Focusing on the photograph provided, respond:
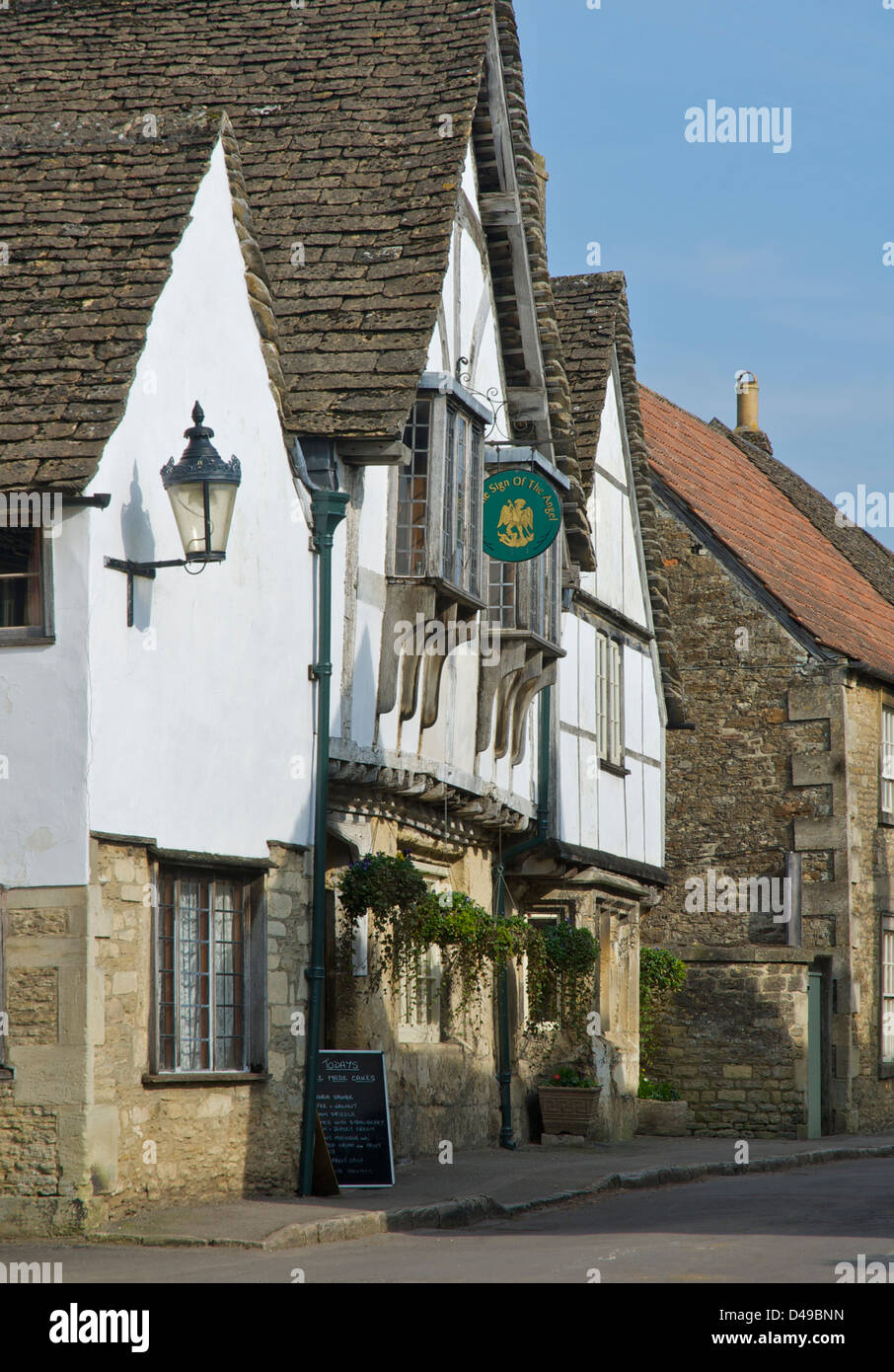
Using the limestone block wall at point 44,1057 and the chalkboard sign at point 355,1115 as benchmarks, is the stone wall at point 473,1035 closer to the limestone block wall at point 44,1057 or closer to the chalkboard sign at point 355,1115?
the chalkboard sign at point 355,1115

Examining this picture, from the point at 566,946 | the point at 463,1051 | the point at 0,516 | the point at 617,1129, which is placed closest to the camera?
the point at 0,516

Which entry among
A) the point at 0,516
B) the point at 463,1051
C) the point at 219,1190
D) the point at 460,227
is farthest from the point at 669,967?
the point at 0,516

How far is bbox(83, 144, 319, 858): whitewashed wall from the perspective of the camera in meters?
10.9

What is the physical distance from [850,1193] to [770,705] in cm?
1103

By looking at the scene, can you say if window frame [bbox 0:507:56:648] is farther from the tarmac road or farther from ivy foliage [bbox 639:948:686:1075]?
ivy foliage [bbox 639:948:686:1075]

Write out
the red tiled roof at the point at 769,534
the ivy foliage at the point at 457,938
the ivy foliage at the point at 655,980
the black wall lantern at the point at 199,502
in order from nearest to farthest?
the black wall lantern at the point at 199,502 → the ivy foliage at the point at 457,938 → the ivy foliage at the point at 655,980 → the red tiled roof at the point at 769,534

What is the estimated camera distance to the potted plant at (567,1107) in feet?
59.3

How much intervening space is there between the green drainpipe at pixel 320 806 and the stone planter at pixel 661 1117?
325 inches

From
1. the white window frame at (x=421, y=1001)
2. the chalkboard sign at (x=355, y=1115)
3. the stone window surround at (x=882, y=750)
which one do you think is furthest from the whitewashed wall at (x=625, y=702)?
the chalkboard sign at (x=355, y=1115)

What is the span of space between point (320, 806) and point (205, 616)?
6.11 feet

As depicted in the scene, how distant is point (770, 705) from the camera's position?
24266mm

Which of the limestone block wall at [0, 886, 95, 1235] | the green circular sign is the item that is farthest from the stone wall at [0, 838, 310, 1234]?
the green circular sign

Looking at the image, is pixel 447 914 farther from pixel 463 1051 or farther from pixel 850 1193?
pixel 850 1193
